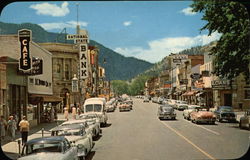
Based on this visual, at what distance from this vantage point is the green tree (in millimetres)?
23906

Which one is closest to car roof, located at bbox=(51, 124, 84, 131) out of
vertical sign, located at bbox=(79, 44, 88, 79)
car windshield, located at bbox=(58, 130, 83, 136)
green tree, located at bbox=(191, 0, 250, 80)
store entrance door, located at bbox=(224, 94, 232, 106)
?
car windshield, located at bbox=(58, 130, 83, 136)

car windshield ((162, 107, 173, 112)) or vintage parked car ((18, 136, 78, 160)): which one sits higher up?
vintage parked car ((18, 136, 78, 160))

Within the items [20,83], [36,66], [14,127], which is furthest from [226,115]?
[14,127]

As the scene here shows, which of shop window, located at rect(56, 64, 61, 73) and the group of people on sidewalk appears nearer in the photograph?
the group of people on sidewalk

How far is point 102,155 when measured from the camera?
628 inches

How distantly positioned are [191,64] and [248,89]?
33.0 m

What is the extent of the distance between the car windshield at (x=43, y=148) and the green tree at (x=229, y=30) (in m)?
16.1

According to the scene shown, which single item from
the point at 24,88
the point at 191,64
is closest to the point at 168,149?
the point at 24,88

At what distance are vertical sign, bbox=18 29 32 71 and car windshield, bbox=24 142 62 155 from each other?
1321 cm

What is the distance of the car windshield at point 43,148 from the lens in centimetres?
1080

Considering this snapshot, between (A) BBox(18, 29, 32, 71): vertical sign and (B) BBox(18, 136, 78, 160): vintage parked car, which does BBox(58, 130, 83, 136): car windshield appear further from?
(A) BBox(18, 29, 32, 71): vertical sign

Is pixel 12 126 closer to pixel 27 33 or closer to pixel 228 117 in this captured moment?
pixel 27 33

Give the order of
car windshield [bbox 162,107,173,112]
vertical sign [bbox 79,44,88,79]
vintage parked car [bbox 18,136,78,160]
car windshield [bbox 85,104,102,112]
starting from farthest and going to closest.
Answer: vertical sign [bbox 79,44,88,79], car windshield [bbox 162,107,173,112], car windshield [bbox 85,104,102,112], vintage parked car [bbox 18,136,78,160]

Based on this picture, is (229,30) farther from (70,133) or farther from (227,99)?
(227,99)
